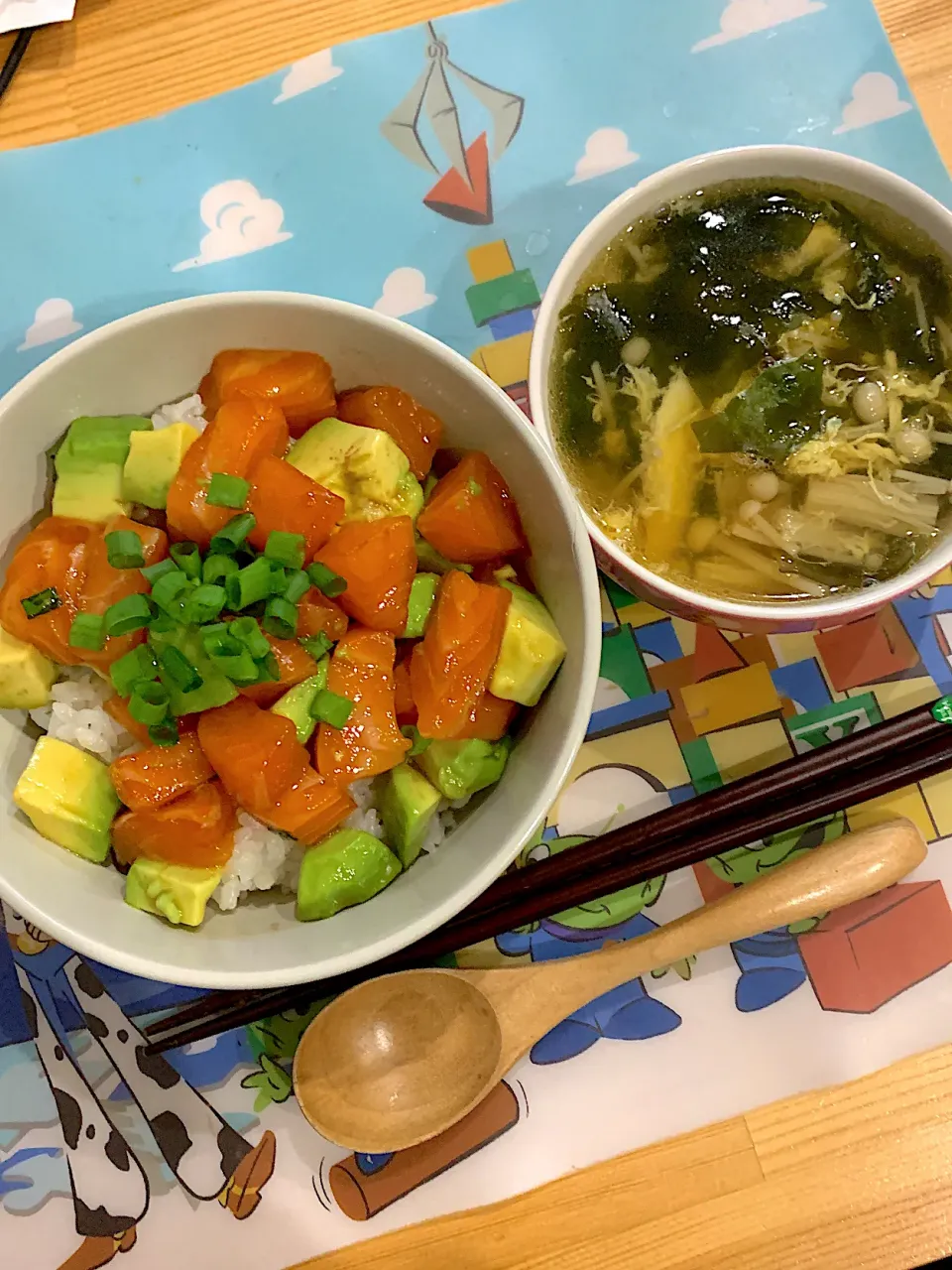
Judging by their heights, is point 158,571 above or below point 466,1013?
above

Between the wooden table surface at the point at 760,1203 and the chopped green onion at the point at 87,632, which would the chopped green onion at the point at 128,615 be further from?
the wooden table surface at the point at 760,1203

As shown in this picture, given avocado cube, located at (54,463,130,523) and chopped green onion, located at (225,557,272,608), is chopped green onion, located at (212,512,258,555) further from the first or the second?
avocado cube, located at (54,463,130,523)

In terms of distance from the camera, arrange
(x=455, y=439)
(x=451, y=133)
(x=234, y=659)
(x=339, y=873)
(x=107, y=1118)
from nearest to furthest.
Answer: (x=234, y=659), (x=339, y=873), (x=455, y=439), (x=107, y=1118), (x=451, y=133)

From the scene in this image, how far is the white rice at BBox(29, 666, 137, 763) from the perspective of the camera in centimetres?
112

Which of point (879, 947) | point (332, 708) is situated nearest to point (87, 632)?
point (332, 708)

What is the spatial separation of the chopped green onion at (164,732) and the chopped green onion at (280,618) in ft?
0.51

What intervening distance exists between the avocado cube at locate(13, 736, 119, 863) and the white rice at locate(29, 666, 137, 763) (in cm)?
1

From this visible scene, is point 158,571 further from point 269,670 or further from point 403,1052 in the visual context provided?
point 403,1052

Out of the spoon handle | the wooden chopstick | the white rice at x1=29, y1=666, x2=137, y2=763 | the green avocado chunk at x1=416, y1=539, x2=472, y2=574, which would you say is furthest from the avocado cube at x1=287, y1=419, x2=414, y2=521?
the spoon handle

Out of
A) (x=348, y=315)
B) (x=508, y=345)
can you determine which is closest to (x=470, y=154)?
(x=508, y=345)

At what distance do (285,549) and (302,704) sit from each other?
186 mm

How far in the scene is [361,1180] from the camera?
1290 millimetres

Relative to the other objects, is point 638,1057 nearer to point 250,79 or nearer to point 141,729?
point 141,729

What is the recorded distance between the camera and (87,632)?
1.05 meters
